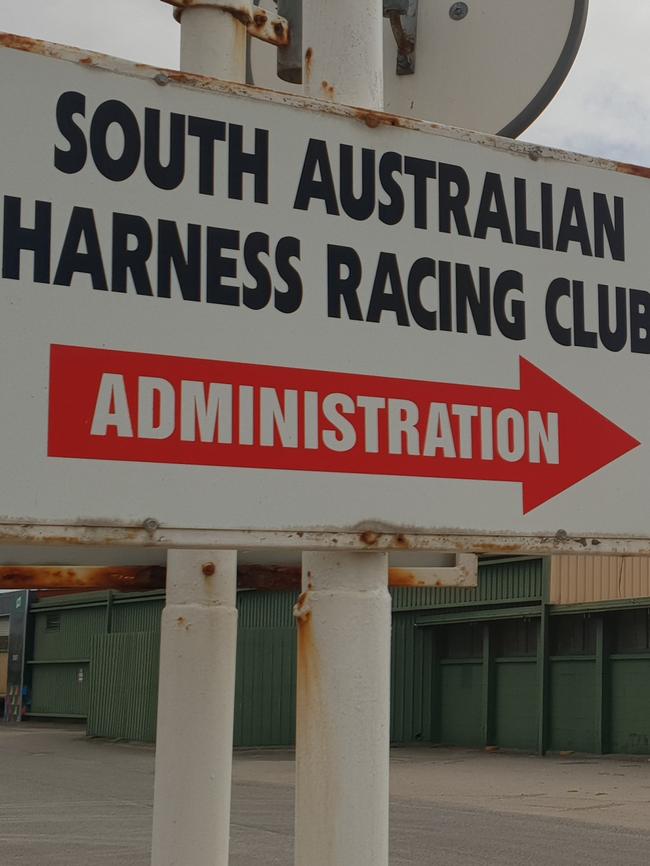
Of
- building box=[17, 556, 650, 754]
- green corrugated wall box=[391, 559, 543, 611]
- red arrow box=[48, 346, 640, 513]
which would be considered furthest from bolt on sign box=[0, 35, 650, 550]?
green corrugated wall box=[391, 559, 543, 611]

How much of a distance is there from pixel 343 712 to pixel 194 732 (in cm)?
42

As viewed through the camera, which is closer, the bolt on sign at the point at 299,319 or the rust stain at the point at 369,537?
the bolt on sign at the point at 299,319

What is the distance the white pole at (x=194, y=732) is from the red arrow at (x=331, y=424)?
519 millimetres

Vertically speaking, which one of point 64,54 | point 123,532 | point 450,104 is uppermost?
point 450,104

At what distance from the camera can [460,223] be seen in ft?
8.21

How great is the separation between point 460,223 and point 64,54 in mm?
785

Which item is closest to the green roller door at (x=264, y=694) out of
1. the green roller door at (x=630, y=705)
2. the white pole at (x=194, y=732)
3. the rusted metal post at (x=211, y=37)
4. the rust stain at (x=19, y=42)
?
the green roller door at (x=630, y=705)

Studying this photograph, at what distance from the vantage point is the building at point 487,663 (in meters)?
25.8

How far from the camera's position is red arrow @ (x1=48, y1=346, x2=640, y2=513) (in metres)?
2.18

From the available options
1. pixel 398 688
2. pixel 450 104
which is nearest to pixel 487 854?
pixel 450 104

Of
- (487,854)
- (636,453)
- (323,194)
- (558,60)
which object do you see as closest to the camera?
(323,194)

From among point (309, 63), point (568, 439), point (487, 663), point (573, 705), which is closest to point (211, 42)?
point (309, 63)

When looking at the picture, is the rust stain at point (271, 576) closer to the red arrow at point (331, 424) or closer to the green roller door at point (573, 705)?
the red arrow at point (331, 424)

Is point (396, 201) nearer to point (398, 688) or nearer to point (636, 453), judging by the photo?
point (636, 453)
